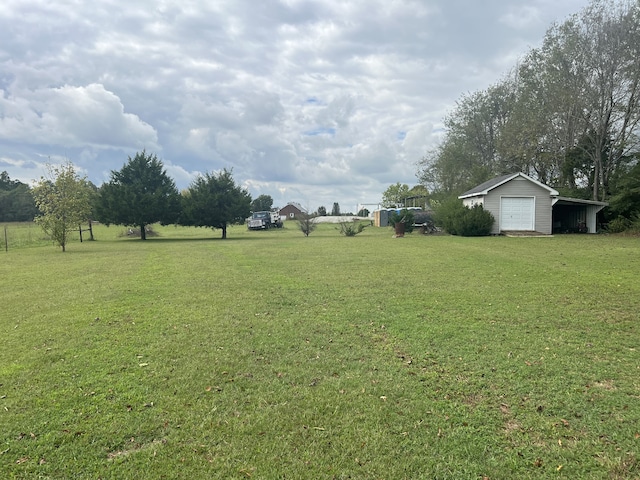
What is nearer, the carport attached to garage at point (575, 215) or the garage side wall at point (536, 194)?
the carport attached to garage at point (575, 215)

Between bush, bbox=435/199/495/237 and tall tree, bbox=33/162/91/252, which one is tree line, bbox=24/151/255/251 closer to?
tall tree, bbox=33/162/91/252

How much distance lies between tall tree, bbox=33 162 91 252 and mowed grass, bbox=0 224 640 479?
12120 millimetres

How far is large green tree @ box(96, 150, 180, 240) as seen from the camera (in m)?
25.0

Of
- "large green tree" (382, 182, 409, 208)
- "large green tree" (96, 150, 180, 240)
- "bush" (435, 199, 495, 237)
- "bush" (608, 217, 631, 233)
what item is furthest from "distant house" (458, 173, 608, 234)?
"large green tree" (382, 182, 409, 208)

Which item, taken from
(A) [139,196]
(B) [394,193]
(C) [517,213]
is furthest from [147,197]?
(B) [394,193]

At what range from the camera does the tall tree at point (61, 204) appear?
59.5 ft

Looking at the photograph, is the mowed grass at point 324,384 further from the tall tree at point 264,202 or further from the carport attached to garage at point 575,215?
the tall tree at point 264,202

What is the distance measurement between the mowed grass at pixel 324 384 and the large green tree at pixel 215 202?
2013 cm

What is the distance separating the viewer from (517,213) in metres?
23.0

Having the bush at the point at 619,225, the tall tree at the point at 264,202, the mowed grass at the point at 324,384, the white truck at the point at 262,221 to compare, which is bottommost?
the mowed grass at the point at 324,384

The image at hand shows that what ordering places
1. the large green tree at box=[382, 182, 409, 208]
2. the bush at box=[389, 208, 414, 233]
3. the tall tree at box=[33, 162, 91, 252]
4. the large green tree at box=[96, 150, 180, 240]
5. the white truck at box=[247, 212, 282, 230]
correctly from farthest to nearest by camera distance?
the large green tree at box=[382, 182, 409, 208] → the white truck at box=[247, 212, 282, 230] → the bush at box=[389, 208, 414, 233] → the large green tree at box=[96, 150, 180, 240] → the tall tree at box=[33, 162, 91, 252]

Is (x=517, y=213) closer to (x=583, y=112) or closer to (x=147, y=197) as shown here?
(x=583, y=112)

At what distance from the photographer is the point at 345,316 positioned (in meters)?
6.01

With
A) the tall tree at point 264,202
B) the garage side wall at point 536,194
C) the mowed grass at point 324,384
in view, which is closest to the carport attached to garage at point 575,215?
the garage side wall at point 536,194
